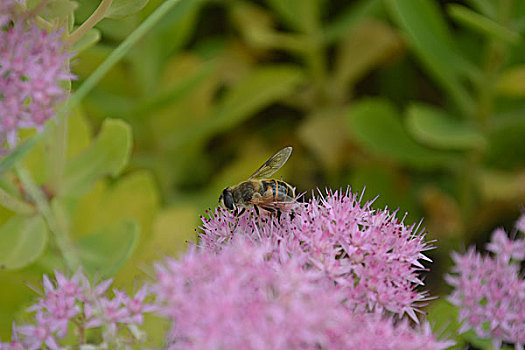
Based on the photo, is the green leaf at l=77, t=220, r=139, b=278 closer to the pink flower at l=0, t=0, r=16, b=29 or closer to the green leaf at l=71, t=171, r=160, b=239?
the green leaf at l=71, t=171, r=160, b=239

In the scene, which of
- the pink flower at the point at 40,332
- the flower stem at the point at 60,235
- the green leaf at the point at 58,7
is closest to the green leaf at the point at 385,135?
the flower stem at the point at 60,235

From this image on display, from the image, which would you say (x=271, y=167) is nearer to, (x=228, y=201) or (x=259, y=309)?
(x=228, y=201)

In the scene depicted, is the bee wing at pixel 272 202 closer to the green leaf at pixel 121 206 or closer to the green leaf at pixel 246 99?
the green leaf at pixel 121 206

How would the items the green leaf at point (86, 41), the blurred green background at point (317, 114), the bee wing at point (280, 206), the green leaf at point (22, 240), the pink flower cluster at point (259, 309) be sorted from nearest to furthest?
the pink flower cluster at point (259, 309)
the bee wing at point (280, 206)
the green leaf at point (86, 41)
the green leaf at point (22, 240)
the blurred green background at point (317, 114)

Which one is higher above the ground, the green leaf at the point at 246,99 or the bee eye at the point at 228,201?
the bee eye at the point at 228,201

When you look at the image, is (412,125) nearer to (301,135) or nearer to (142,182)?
(301,135)

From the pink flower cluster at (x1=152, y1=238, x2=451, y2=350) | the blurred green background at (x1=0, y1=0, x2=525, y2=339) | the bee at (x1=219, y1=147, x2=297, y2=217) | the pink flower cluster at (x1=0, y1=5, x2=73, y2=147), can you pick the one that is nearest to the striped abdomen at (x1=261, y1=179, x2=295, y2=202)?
the bee at (x1=219, y1=147, x2=297, y2=217)

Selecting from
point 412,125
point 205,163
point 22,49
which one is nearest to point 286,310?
point 22,49
